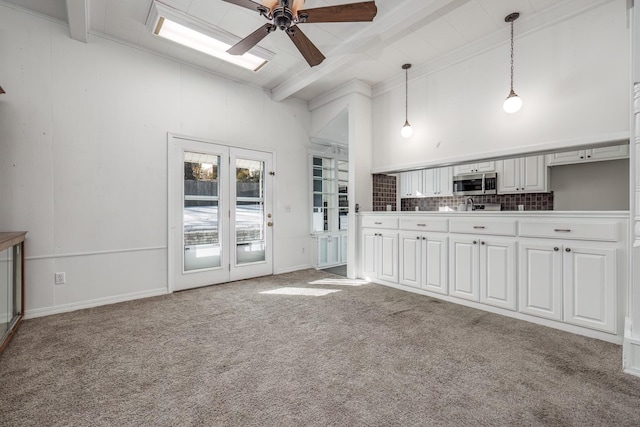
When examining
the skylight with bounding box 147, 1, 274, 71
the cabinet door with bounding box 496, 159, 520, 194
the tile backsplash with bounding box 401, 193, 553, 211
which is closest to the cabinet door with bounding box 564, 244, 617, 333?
the tile backsplash with bounding box 401, 193, 553, 211

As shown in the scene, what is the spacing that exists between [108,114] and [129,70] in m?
0.61

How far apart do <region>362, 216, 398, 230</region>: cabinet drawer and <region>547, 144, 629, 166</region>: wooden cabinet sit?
1786 mm

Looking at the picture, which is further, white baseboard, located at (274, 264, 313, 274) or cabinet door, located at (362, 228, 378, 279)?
white baseboard, located at (274, 264, 313, 274)

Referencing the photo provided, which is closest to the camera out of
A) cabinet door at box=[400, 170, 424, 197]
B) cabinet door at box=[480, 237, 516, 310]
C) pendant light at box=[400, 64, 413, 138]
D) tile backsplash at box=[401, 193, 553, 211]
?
cabinet door at box=[480, 237, 516, 310]

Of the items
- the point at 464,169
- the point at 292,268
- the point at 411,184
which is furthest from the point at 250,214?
the point at 464,169

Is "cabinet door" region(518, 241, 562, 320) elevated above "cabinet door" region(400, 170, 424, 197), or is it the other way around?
"cabinet door" region(400, 170, 424, 197)

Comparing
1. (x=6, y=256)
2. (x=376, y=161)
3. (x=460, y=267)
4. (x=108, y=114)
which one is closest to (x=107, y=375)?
(x=6, y=256)

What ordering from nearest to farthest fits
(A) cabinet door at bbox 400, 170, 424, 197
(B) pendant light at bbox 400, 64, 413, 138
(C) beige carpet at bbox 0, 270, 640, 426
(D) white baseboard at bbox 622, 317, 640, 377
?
(C) beige carpet at bbox 0, 270, 640, 426
(D) white baseboard at bbox 622, 317, 640, 377
(B) pendant light at bbox 400, 64, 413, 138
(A) cabinet door at bbox 400, 170, 424, 197

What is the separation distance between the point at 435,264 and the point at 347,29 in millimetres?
2838

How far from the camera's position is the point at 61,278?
9.89ft

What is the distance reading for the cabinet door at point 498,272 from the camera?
2785 millimetres

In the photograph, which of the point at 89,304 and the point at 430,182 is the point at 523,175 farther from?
the point at 89,304

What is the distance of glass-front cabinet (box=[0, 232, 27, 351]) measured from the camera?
2278mm

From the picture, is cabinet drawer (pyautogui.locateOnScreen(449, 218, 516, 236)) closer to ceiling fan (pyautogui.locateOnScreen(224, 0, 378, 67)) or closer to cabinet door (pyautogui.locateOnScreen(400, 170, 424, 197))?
cabinet door (pyautogui.locateOnScreen(400, 170, 424, 197))
